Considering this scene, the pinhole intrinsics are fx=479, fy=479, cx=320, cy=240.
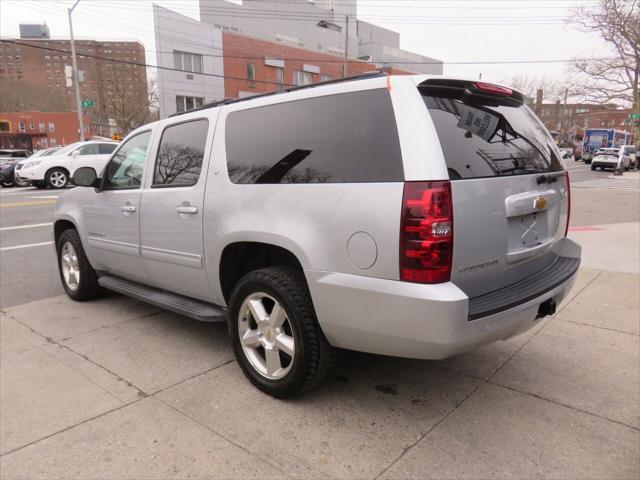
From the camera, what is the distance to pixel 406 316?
7.57 feet

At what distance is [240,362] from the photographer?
10.4ft

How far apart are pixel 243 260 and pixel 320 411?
1.13m

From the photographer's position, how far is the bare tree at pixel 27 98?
78250 millimetres

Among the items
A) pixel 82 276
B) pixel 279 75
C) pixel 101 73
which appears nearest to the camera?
pixel 82 276

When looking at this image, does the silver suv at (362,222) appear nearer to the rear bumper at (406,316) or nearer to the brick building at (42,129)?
the rear bumper at (406,316)

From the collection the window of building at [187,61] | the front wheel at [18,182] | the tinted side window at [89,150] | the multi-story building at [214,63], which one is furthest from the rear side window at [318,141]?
the window of building at [187,61]

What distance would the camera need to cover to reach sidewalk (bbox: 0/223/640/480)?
2.38 m

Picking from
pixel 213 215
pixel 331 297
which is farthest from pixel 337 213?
pixel 213 215

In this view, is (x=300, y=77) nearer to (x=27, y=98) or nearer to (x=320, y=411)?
(x=320, y=411)

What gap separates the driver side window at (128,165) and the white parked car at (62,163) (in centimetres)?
1393

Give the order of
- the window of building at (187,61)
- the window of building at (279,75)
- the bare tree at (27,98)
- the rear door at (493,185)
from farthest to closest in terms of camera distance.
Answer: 1. the bare tree at (27,98)
2. the window of building at (279,75)
3. the window of building at (187,61)
4. the rear door at (493,185)

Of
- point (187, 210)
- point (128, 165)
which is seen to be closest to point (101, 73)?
point (128, 165)

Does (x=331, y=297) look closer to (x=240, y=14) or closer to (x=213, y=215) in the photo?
(x=213, y=215)

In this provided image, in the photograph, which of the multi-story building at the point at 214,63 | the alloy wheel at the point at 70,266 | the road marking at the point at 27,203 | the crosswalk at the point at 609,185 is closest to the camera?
the alloy wheel at the point at 70,266
